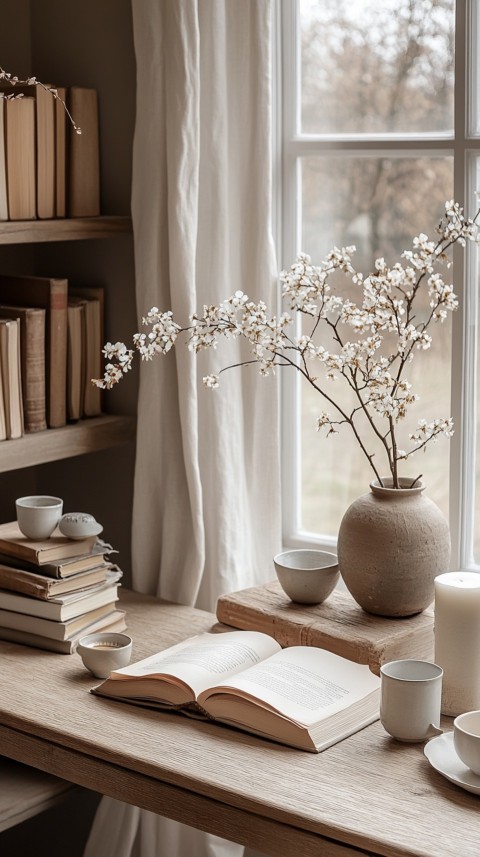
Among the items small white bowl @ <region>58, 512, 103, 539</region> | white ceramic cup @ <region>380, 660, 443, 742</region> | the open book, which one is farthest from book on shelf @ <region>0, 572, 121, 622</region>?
white ceramic cup @ <region>380, 660, 443, 742</region>

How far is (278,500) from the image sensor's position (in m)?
2.20

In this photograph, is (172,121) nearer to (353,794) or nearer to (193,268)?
(193,268)

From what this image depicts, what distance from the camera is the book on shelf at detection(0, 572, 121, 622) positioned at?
6.21 ft

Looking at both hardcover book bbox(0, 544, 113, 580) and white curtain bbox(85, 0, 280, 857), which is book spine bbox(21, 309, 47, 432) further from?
hardcover book bbox(0, 544, 113, 580)

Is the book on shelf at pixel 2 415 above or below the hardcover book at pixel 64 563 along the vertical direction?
above

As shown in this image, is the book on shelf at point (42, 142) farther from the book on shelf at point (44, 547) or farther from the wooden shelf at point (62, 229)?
the book on shelf at point (44, 547)

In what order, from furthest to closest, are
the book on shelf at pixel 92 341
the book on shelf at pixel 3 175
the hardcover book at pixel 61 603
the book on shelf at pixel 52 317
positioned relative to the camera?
the book on shelf at pixel 92 341
the book on shelf at pixel 52 317
the book on shelf at pixel 3 175
the hardcover book at pixel 61 603

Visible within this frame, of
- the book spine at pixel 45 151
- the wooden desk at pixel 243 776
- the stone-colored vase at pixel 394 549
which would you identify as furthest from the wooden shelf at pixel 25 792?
the book spine at pixel 45 151

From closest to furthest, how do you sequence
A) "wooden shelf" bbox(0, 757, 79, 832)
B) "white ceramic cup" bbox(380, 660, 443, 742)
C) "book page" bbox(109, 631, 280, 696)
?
"white ceramic cup" bbox(380, 660, 443, 742)
"book page" bbox(109, 631, 280, 696)
"wooden shelf" bbox(0, 757, 79, 832)

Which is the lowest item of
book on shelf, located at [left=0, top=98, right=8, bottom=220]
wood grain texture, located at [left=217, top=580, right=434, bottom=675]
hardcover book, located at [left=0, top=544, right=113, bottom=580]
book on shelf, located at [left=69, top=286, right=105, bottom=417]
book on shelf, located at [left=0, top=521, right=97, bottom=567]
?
wood grain texture, located at [left=217, top=580, right=434, bottom=675]

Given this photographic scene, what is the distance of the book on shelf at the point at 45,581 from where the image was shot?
190 centimetres

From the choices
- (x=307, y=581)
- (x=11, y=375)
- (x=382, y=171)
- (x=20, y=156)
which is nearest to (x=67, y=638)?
(x=307, y=581)

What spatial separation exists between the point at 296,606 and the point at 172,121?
937 millimetres

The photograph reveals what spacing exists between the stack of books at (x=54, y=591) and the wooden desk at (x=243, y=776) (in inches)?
4.7
